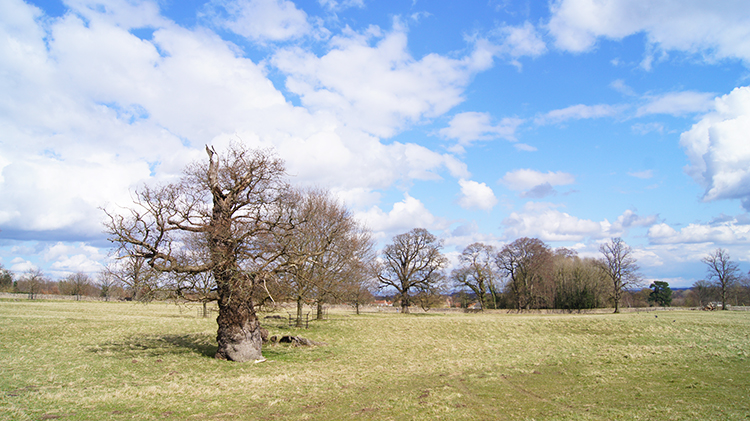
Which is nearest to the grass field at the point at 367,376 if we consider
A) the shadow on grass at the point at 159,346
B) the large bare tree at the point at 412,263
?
the shadow on grass at the point at 159,346

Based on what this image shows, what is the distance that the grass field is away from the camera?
10070mm

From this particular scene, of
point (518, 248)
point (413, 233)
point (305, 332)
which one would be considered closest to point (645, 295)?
point (518, 248)

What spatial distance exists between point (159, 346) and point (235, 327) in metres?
4.73

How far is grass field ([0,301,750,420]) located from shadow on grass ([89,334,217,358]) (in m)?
0.09

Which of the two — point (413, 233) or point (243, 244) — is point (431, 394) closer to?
point (243, 244)

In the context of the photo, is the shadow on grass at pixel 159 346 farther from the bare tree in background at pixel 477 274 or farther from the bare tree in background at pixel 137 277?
the bare tree in background at pixel 477 274

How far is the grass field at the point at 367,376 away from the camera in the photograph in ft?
33.0

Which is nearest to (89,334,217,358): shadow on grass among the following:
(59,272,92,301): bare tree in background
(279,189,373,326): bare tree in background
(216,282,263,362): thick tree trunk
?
(216,282,263,362): thick tree trunk

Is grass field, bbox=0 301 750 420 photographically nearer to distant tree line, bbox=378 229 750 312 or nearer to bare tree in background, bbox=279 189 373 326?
bare tree in background, bbox=279 189 373 326

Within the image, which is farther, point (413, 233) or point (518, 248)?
point (518, 248)

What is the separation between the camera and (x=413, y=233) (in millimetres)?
60000

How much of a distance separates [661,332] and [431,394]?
2461cm

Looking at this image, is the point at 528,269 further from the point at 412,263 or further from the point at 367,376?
the point at 367,376

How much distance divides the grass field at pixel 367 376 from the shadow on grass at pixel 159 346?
9 centimetres
